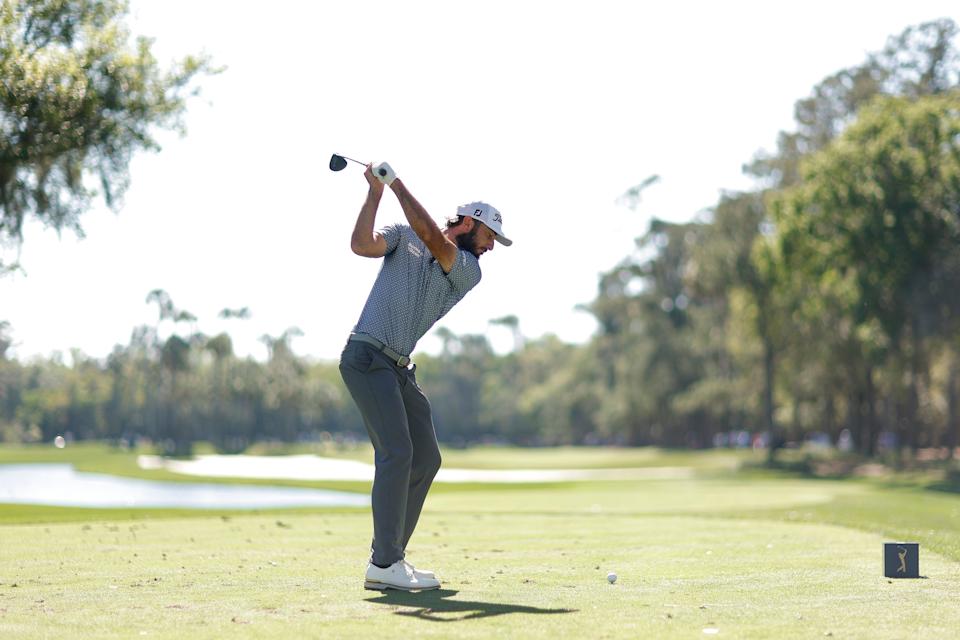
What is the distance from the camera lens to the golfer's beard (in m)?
8.48

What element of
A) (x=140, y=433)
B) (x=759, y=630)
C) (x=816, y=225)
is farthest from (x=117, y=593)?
(x=140, y=433)

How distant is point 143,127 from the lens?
3014 centimetres

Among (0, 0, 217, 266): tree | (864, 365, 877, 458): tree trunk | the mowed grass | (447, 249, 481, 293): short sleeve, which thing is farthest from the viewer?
(864, 365, 877, 458): tree trunk

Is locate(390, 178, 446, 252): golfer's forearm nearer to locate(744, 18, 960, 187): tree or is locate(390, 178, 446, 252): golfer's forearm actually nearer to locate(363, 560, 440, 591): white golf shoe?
locate(363, 560, 440, 591): white golf shoe

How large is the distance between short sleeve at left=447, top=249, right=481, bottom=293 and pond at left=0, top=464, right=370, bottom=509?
93.1ft

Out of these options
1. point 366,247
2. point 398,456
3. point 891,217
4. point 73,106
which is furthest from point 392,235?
point 891,217

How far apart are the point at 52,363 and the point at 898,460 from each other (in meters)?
154

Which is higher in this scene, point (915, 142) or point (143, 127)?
point (915, 142)

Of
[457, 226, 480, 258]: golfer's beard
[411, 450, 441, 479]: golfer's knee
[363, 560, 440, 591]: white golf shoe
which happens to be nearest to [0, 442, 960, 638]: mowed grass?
[363, 560, 440, 591]: white golf shoe

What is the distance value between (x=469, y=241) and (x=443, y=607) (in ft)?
8.61

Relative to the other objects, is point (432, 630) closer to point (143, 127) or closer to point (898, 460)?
point (143, 127)

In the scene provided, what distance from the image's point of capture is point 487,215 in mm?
8367

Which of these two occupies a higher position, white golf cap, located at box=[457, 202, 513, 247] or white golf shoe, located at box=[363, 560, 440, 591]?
white golf cap, located at box=[457, 202, 513, 247]

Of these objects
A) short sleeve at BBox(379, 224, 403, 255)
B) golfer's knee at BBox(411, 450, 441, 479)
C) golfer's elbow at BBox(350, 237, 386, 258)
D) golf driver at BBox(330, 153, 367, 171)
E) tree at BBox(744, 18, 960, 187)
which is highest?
tree at BBox(744, 18, 960, 187)
